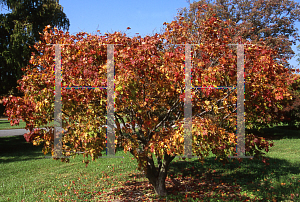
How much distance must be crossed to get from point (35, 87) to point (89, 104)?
0.93 metres

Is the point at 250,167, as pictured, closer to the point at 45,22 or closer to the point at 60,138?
the point at 60,138

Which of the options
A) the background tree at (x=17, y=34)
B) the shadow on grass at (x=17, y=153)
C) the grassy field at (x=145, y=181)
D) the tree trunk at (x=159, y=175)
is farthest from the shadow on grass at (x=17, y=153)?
the tree trunk at (x=159, y=175)

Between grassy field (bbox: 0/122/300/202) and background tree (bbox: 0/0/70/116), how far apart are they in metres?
5.48

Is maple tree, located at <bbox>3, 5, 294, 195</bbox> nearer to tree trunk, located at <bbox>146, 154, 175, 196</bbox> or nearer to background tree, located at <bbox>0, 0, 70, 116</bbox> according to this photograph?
tree trunk, located at <bbox>146, 154, 175, 196</bbox>

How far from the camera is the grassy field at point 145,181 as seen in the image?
5812mm

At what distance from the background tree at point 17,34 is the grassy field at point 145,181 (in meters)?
5.48

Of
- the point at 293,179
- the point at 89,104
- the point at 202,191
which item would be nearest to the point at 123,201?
the point at 202,191

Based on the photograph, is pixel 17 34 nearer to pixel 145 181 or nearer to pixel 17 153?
pixel 17 153

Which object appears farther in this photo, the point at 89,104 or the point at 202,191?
the point at 202,191

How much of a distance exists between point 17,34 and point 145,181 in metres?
10.6

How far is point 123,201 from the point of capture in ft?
18.2

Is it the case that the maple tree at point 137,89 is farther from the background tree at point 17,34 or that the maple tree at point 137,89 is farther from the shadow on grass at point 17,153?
the background tree at point 17,34

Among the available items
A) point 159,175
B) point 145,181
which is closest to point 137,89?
point 159,175

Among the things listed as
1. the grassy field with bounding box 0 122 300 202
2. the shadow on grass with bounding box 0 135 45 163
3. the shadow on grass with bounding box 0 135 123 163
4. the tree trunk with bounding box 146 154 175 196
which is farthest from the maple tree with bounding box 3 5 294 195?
the shadow on grass with bounding box 0 135 45 163
